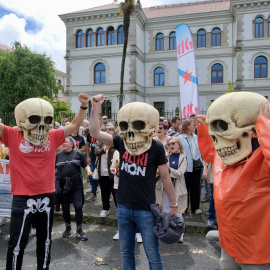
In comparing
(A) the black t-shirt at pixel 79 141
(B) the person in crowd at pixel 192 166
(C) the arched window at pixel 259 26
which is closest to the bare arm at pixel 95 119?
(B) the person in crowd at pixel 192 166

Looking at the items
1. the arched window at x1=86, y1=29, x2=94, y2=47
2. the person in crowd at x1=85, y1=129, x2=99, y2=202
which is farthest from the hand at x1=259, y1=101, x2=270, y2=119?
the arched window at x1=86, y1=29, x2=94, y2=47

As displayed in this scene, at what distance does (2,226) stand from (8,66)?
29850mm

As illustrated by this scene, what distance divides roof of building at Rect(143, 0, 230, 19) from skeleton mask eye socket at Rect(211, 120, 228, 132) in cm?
2902

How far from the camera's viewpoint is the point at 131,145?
2916 millimetres

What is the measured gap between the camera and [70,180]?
476 cm

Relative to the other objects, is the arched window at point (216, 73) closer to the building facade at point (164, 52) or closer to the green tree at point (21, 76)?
the building facade at point (164, 52)

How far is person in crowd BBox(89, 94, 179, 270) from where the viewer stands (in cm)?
280

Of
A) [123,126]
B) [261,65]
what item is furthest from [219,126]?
[261,65]

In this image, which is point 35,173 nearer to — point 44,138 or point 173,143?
point 44,138

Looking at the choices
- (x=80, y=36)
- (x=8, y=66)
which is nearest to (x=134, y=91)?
(x=80, y=36)

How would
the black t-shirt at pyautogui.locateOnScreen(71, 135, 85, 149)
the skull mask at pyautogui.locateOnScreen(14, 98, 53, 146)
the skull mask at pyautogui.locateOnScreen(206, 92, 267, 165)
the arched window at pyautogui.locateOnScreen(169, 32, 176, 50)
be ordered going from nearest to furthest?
the skull mask at pyautogui.locateOnScreen(206, 92, 267, 165) → the skull mask at pyautogui.locateOnScreen(14, 98, 53, 146) → the black t-shirt at pyautogui.locateOnScreen(71, 135, 85, 149) → the arched window at pyautogui.locateOnScreen(169, 32, 176, 50)

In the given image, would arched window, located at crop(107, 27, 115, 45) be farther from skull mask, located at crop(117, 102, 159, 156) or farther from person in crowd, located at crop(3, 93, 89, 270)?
skull mask, located at crop(117, 102, 159, 156)

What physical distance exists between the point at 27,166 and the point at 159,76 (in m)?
27.4

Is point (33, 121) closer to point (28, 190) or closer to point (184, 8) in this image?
point (28, 190)
